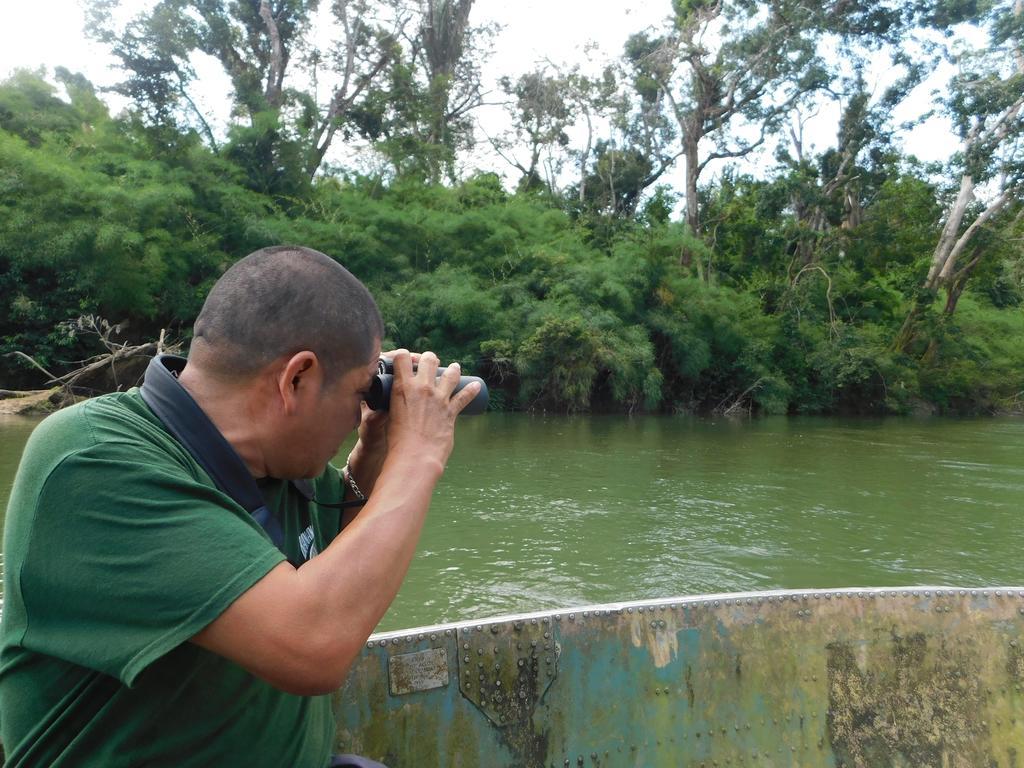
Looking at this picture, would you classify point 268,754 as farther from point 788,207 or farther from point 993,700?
point 788,207

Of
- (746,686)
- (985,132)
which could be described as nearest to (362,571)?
(746,686)

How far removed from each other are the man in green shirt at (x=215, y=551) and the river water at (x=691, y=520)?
3.92 m

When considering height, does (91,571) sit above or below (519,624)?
above

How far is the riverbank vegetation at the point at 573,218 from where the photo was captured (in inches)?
665

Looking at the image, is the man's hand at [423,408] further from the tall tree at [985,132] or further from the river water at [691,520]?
the tall tree at [985,132]

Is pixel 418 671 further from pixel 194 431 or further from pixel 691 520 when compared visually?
pixel 691 520

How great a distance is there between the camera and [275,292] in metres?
1.03

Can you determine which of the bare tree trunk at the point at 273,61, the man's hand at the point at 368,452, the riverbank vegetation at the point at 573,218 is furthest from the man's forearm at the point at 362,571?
the bare tree trunk at the point at 273,61

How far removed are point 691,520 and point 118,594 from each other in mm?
7093

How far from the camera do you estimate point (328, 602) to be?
2.87ft

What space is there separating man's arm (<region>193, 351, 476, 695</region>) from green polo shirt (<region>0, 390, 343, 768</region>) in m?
0.03

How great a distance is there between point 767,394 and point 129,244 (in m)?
15.2

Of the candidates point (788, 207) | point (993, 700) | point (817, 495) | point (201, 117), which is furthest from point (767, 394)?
point (993, 700)

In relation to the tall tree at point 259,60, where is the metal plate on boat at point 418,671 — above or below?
below
